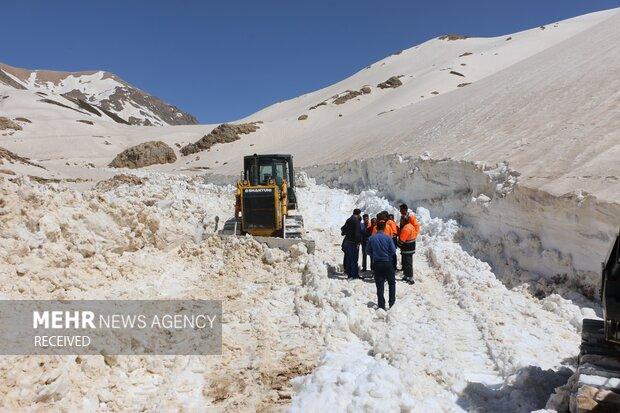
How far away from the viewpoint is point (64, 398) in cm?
429

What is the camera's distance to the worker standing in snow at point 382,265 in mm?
7094

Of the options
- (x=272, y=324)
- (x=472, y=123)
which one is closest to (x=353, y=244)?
(x=272, y=324)

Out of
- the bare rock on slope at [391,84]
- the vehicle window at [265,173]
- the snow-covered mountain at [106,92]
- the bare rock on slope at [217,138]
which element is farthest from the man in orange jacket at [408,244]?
the snow-covered mountain at [106,92]

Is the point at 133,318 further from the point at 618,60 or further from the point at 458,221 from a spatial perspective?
the point at 618,60

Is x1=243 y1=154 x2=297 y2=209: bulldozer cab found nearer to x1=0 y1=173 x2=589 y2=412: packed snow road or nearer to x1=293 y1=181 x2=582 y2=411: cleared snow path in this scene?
x1=0 y1=173 x2=589 y2=412: packed snow road

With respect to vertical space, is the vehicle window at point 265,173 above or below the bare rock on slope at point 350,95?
below

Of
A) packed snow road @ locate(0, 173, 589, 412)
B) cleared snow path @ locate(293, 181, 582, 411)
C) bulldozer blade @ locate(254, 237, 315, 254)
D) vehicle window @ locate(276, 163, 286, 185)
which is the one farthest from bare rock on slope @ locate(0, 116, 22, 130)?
cleared snow path @ locate(293, 181, 582, 411)

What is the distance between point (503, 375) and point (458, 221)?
6.70 meters

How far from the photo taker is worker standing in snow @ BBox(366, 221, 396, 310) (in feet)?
23.3

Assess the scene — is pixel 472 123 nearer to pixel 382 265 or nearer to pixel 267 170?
pixel 267 170

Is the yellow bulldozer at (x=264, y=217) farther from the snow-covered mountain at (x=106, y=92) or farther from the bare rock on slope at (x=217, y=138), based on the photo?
the snow-covered mountain at (x=106, y=92)

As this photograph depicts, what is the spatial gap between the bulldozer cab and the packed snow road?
9.30 feet

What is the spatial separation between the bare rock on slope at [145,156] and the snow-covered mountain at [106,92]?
78232 millimetres

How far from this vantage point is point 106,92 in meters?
141
